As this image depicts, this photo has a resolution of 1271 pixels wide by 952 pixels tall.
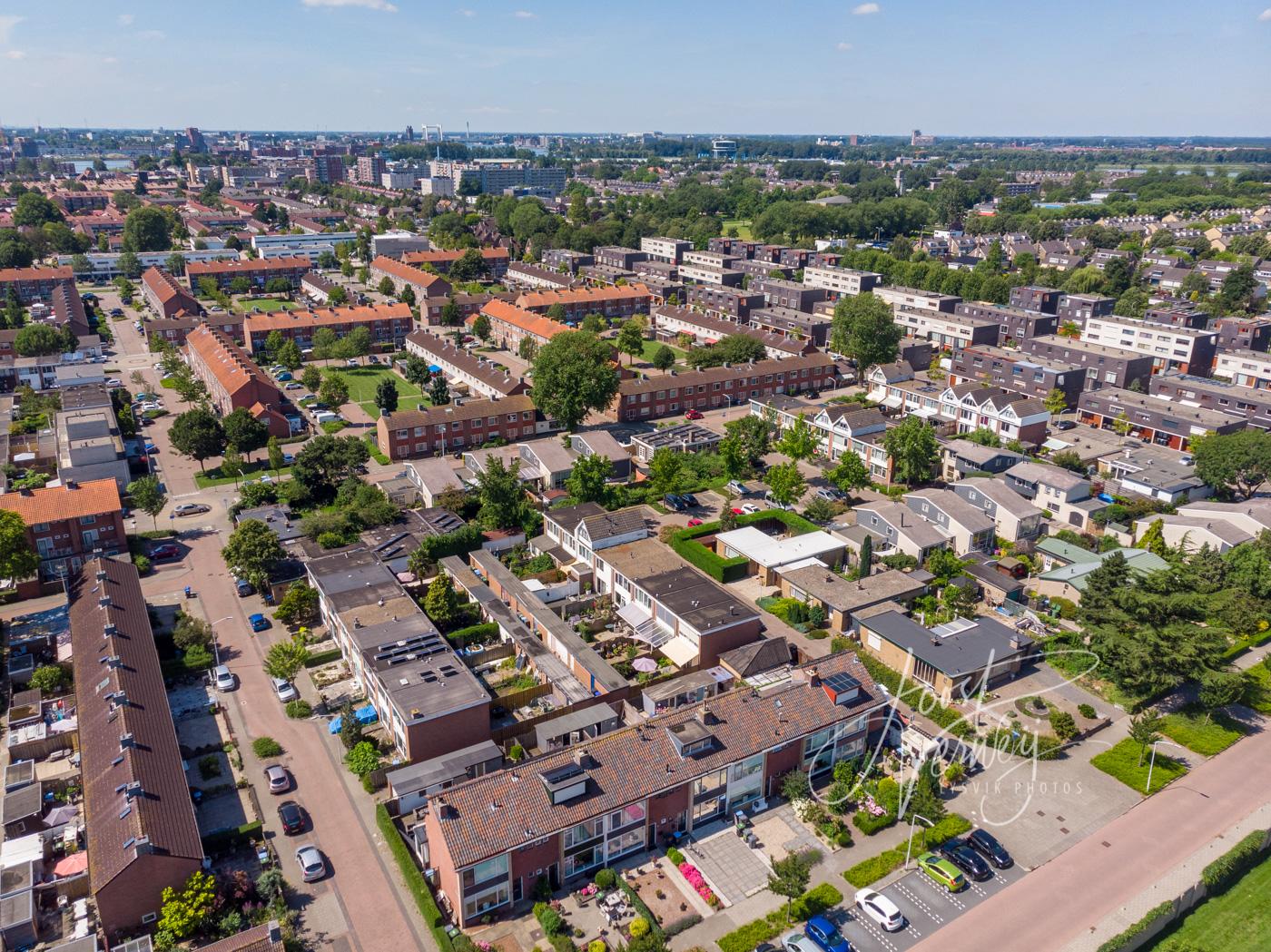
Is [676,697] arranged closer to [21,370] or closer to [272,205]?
[21,370]

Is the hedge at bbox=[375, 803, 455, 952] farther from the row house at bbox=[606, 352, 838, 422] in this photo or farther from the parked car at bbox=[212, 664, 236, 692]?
the row house at bbox=[606, 352, 838, 422]

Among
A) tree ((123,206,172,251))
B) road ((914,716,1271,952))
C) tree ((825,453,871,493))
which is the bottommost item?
road ((914,716,1271,952))

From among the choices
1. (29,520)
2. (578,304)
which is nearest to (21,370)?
(29,520)

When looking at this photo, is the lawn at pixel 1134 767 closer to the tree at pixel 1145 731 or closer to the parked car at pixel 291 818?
the tree at pixel 1145 731

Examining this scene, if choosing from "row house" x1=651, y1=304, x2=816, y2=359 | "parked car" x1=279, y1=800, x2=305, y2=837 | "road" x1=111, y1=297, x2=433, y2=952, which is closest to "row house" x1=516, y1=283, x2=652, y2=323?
"row house" x1=651, y1=304, x2=816, y2=359

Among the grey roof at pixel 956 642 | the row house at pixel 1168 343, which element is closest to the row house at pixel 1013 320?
the row house at pixel 1168 343

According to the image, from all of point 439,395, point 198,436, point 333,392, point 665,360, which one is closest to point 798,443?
point 665,360
